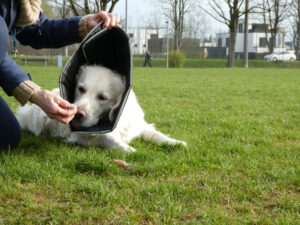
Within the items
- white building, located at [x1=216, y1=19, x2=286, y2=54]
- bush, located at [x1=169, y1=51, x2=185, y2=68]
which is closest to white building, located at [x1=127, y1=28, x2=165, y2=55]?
bush, located at [x1=169, y1=51, x2=185, y2=68]

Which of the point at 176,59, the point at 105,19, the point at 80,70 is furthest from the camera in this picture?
the point at 176,59

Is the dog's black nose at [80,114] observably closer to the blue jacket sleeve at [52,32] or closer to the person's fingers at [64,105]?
the person's fingers at [64,105]

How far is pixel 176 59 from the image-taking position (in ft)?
99.3

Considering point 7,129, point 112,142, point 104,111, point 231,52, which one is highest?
point 231,52

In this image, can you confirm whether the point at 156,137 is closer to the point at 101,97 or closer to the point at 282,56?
the point at 101,97

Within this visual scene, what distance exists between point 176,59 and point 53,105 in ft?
93.8

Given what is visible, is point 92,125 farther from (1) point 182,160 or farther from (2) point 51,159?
(1) point 182,160

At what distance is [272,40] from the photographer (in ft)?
132

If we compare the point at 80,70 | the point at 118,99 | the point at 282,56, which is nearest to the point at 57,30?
the point at 80,70

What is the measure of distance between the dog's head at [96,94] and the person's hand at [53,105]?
62 cm

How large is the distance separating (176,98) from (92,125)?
4.44 m

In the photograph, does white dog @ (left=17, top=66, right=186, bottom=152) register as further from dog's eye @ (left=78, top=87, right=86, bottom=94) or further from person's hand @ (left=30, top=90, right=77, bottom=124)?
person's hand @ (left=30, top=90, right=77, bottom=124)

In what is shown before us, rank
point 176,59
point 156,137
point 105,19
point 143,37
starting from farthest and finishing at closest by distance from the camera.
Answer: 1. point 143,37
2. point 176,59
3. point 156,137
4. point 105,19

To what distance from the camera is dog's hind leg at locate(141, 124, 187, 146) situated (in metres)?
3.42
